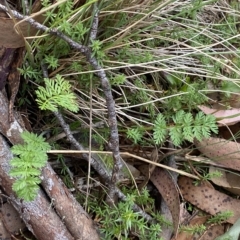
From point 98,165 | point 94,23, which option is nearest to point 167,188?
point 98,165

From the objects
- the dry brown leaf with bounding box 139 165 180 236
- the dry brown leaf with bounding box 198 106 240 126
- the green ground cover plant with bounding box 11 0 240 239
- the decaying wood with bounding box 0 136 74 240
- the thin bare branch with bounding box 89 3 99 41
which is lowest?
the dry brown leaf with bounding box 139 165 180 236

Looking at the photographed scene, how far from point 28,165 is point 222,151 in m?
0.72

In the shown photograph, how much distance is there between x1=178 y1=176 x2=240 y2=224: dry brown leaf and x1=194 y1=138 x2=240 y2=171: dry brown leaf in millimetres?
95

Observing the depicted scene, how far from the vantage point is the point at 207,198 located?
149cm

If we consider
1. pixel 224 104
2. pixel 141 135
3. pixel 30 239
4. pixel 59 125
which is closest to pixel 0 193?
pixel 30 239

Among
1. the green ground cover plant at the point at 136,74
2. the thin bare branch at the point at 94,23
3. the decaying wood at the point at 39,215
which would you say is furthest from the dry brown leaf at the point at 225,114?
the decaying wood at the point at 39,215

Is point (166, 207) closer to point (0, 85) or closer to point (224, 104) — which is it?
point (224, 104)

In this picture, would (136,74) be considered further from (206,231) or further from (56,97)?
(206,231)

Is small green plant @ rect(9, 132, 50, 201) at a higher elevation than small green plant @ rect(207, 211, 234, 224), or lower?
higher

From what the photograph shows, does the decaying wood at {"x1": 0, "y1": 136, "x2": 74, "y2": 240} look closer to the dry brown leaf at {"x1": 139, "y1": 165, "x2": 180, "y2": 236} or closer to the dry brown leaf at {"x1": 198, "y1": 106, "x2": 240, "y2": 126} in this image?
the dry brown leaf at {"x1": 139, "y1": 165, "x2": 180, "y2": 236}

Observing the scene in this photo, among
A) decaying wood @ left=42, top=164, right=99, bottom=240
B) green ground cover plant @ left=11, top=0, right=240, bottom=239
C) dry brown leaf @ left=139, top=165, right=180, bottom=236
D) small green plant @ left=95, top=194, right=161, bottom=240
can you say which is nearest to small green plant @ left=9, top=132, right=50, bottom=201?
green ground cover plant @ left=11, top=0, right=240, bottom=239

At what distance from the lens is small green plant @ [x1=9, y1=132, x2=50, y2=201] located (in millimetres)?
1047

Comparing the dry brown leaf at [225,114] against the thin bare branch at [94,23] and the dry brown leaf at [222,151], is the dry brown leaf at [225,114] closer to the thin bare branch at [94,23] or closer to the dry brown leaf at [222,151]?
the dry brown leaf at [222,151]

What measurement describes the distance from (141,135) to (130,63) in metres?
0.22
